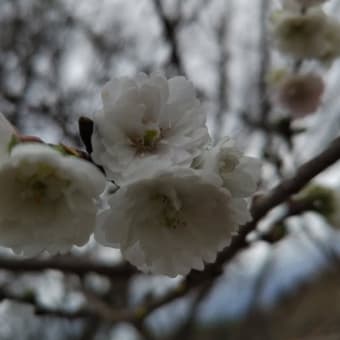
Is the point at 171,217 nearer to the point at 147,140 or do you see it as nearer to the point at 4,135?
the point at 147,140

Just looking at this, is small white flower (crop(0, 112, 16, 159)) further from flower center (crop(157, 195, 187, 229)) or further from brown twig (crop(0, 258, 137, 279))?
brown twig (crop(0, 258, 137, 279))

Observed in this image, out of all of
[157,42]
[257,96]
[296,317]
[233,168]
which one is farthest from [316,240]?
[296,317]

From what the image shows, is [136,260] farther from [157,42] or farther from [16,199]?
[157,42]

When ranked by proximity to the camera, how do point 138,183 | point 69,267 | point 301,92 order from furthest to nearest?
point 301,92 < point 69,267 < point 138,183

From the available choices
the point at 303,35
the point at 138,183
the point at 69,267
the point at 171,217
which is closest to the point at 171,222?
the point at 171,217


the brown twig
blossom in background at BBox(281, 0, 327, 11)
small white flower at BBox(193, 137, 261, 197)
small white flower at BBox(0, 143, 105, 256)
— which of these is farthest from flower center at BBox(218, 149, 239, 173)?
blossom in background at BBox(281, 0, 327, 11)

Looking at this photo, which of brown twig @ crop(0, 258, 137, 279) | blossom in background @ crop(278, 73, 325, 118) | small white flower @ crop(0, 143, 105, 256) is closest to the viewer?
small white flower @ crop(0, 143, 105, 256)
